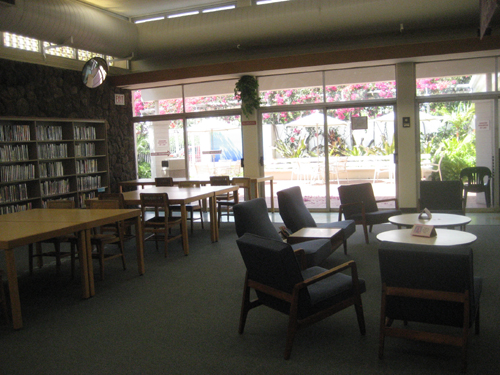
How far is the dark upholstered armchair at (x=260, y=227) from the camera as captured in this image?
14.2ft

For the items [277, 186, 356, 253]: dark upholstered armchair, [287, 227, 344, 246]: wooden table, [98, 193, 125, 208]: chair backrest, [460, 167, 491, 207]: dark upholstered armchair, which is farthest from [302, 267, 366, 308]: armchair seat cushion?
[460, 167, 491, 207]: dark upholstered armchair

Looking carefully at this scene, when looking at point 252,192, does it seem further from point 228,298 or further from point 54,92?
point 228,298

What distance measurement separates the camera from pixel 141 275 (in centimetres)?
516

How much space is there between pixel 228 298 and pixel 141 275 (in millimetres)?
1394

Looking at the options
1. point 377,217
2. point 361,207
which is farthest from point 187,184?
point 377,217

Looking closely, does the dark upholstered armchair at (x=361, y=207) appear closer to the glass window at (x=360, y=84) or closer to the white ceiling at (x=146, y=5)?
the glass window at (x=360, y=84)

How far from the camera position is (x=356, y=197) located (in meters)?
6.70

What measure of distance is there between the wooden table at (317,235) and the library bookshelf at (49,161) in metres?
5.06

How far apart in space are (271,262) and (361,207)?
3.60 m

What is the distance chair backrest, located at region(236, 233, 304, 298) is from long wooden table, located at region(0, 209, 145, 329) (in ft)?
6.11

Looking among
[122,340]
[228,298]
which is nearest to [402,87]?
[228,298]

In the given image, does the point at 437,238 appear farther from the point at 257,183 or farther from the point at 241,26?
the point at 241,26

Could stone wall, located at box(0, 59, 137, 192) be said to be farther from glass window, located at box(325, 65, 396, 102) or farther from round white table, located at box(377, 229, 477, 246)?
round white table, located at box(377, 229, 477, 246)

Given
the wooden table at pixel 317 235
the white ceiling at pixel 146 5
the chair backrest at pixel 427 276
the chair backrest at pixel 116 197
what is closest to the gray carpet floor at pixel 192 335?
the chair backrest at pixel 427 276
